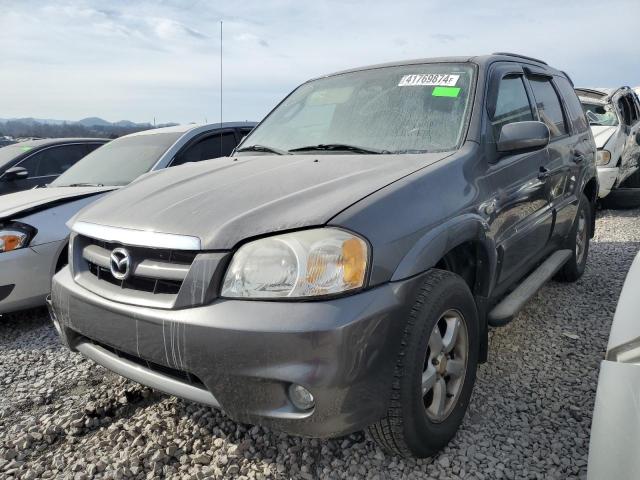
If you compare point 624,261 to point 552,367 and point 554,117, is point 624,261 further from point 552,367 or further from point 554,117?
point 552,367

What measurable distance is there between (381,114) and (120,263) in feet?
5.21

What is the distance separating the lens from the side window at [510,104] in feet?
9.09

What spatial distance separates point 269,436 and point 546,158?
243 centimetres

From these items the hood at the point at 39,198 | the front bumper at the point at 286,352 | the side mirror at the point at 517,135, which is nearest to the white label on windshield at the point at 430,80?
the side mirror at the point at 517,135

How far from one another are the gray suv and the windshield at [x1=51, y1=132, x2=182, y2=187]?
5.91 feet

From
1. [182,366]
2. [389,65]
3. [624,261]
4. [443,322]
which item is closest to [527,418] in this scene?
[443,322]

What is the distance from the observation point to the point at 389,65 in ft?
10.4

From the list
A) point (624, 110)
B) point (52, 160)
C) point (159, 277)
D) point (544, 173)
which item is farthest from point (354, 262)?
point (624, 110)

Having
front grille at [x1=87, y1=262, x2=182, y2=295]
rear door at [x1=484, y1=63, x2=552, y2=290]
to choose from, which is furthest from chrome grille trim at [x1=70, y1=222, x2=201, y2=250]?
rear door at [x1=484, y1=63, x2=552, y2=290]

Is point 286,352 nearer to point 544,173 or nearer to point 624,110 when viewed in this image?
point 544,173

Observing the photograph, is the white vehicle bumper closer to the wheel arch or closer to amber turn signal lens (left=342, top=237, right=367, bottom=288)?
the wheel arch

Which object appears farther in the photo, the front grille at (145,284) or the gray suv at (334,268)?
the front grille at (145,284)

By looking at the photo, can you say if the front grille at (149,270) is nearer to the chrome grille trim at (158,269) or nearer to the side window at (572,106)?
the chrome grille trim at (158,269)

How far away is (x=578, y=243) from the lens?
4.34 metres
